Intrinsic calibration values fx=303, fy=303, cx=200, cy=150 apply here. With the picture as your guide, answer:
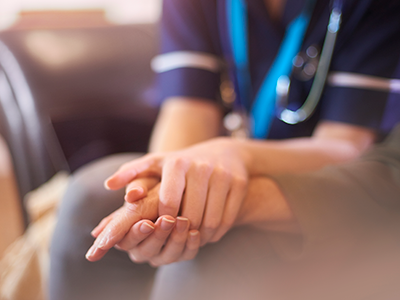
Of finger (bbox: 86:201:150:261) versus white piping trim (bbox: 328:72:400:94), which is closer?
finger (bbox: 86:201:150:261)

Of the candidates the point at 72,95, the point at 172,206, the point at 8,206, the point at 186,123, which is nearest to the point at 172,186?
the point at 172,206

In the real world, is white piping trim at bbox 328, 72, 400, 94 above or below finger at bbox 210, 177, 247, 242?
above

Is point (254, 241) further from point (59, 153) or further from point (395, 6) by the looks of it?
point (59, 153)

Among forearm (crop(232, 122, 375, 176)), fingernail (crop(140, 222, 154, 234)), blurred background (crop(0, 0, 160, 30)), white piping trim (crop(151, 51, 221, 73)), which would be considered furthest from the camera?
blurred background (crop(0, 0, 160, 30))

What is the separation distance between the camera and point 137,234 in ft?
0.75

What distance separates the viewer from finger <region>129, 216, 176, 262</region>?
0.23 meters

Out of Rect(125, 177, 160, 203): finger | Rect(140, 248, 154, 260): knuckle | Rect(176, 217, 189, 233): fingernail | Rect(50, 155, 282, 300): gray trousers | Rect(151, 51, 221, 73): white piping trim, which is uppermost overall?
Rect(151, 51, 221, 73): white piping trim

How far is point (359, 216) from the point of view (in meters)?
0.28

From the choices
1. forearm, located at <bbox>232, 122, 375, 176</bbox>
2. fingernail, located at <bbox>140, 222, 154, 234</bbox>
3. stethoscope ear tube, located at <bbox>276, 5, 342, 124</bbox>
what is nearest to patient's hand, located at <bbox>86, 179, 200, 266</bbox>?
fingernail, located at <bbox>140, 222, 154, 234</bbox>

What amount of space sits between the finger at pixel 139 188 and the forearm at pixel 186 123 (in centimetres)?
14

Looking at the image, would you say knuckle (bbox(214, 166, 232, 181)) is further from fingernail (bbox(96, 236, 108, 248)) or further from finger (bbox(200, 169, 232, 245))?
fingernail (bbox(96, 236, 108, 248))

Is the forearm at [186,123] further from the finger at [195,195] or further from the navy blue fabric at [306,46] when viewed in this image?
the finger at [195,195]

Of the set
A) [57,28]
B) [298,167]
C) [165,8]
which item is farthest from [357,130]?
[57,28]

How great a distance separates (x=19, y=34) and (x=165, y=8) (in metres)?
0.41
